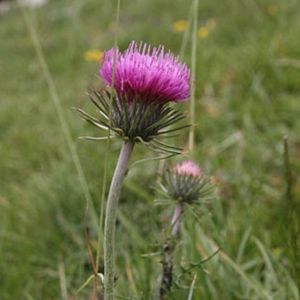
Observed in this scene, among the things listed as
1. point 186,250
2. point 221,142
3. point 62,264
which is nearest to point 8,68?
point 221,142

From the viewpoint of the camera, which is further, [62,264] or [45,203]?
[45,203]

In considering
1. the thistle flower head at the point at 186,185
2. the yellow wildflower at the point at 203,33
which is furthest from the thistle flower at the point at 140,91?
the yellow wildflower at the point at 203,33

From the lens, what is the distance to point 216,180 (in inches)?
93.1

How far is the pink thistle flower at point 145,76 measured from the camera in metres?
0.94

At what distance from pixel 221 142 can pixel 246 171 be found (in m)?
0.40

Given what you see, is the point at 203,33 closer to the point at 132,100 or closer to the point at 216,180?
the point at 216,180

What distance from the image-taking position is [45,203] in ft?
8.68

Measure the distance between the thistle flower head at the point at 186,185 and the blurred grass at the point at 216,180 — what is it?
5cm

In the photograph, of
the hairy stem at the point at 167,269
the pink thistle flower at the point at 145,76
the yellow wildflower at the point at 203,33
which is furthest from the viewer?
the yellow wildflower at the point at 203,33

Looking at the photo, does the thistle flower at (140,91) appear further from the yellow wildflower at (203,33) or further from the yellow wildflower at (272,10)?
the yellow wildflower at (272,10)

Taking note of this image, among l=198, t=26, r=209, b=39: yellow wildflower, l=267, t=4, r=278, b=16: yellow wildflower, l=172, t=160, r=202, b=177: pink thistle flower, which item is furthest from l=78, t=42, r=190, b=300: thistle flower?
l=267, t=4, r=278, b=16: yellow wildflower

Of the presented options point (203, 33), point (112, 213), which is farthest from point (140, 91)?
point (203, 33)

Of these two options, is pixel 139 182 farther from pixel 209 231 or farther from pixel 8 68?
pixel 8 68

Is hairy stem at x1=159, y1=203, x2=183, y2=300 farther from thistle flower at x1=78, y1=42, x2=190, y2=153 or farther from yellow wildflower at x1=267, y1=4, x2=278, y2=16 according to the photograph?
yellow wildflower at x1=267, y1=4, x2=278, y2=16
